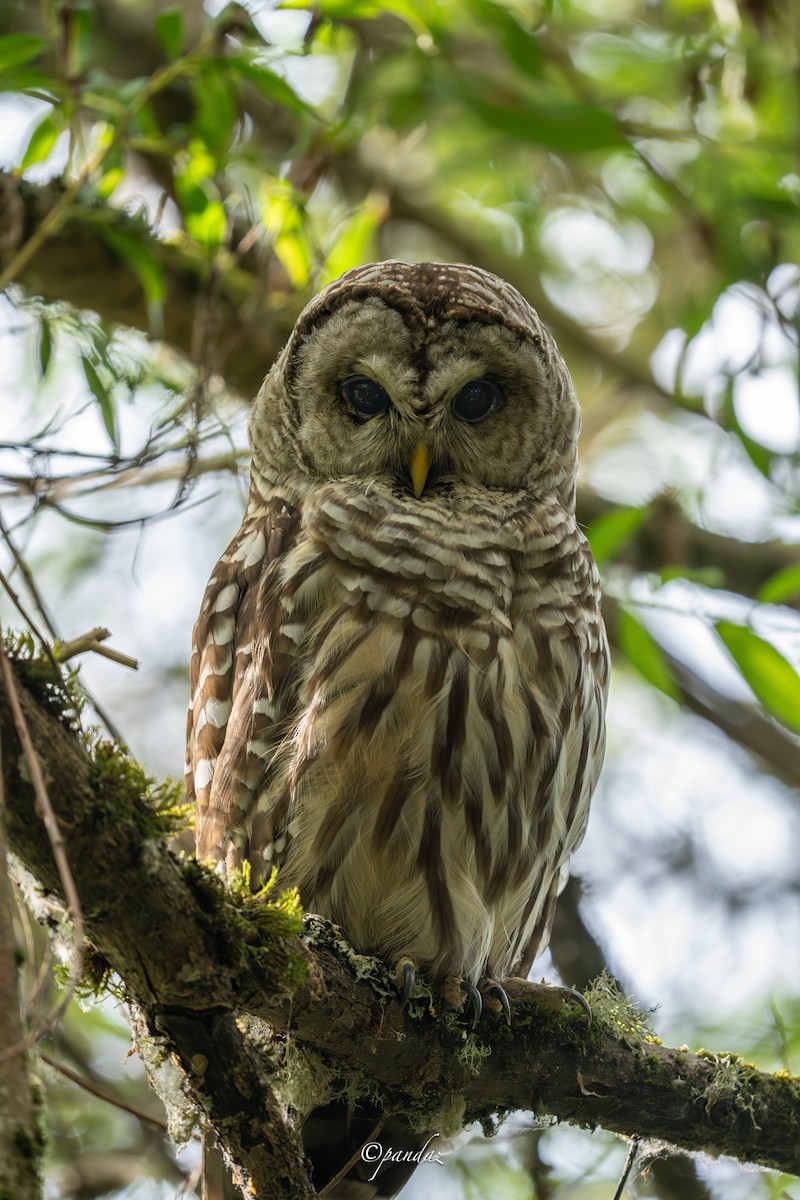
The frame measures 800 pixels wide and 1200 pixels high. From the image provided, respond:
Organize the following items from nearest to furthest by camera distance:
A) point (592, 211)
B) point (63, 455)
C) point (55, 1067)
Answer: point (55, 1067)
point (63, 455)
point (592, 211)

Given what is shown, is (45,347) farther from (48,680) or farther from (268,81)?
(48,680)

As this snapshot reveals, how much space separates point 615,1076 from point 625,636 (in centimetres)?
128

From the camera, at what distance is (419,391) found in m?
3.04

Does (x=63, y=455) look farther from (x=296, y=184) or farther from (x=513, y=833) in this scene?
(x=296, y=184)

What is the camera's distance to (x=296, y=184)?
4039mm

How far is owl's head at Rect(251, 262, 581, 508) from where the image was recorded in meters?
3.04

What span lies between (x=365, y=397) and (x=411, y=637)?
76 centimetres

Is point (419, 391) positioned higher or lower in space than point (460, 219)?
lower

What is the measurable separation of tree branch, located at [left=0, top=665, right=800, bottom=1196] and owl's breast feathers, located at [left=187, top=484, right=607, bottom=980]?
216 mm

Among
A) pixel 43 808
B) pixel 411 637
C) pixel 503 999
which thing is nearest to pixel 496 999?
pixel 503 999

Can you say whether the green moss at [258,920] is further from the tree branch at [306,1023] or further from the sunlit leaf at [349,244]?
the sunlit leaf at [349,244]

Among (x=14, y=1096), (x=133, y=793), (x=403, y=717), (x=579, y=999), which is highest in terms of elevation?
(x=403, y=717)

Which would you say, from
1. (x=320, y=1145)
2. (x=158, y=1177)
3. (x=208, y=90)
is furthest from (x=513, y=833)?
(x=208, y=90)

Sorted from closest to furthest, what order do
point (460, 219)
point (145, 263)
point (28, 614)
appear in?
point (28, 614)
point (145, 263)
point (460, 219)
